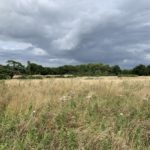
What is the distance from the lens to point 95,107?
8.21 meters

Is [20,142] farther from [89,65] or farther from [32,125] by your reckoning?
[89,65]

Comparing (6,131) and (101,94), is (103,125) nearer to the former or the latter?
(6,131)

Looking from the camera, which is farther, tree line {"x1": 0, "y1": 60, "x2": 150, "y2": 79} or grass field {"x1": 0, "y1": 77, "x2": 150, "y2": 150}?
tree line {"x1": 0, "y1": 60, "x2": 150, "y2": 79}

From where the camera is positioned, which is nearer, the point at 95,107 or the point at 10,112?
the point at 10,112

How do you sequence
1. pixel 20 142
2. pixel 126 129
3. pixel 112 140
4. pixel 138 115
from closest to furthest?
pixel 20 142, pixel 112 140, pixel 126 129, pixel 138 115

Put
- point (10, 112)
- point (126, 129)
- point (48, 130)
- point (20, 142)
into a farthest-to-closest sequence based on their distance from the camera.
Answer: point (10, 112)
point (126, 129)
point (48, 130)
point (20, 142)

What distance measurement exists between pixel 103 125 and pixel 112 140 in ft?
3.09

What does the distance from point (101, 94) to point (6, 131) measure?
5.13 m

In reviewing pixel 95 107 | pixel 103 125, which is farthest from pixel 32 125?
pixel 95 107

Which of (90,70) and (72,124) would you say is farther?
(90,70)

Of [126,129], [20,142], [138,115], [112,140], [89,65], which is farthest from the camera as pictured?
[89,65]

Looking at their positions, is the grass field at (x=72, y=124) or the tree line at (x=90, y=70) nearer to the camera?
the grass field at (x=72, y=124)

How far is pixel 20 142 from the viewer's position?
529cm

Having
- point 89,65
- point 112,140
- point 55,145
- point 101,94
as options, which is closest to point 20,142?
point 55,145
